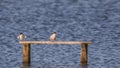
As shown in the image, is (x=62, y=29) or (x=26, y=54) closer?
(x=26, y=54)

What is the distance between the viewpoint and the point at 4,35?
74.0 metres

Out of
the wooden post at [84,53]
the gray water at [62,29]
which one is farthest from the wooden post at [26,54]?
the wooden post at [84,53]

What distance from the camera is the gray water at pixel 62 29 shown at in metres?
55.3

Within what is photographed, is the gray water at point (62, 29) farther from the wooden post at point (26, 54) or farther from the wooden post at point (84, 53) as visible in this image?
the wooden post at point (84, 53)

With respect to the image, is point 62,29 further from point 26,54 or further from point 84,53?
point 84,53

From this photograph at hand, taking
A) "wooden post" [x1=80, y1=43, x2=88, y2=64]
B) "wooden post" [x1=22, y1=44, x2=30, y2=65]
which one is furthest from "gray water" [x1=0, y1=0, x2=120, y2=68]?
"wooden post" [x1=80, y1=43, x2=88, y2=64]

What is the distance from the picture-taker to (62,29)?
263 feet

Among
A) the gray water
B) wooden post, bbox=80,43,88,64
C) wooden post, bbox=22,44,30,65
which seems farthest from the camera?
the gray water

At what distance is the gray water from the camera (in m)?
55.3

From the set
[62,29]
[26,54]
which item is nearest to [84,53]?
[26,54]

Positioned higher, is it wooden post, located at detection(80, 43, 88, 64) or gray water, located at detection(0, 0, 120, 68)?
wooden post, located at detection(80, 43, 88, 64)

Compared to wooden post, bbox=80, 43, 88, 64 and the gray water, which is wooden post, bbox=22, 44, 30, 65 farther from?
wooden post, bbox=80, 43, 88, 64

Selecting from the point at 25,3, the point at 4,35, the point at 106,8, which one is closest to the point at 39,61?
the point at 4,35

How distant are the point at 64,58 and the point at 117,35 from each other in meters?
18.4
